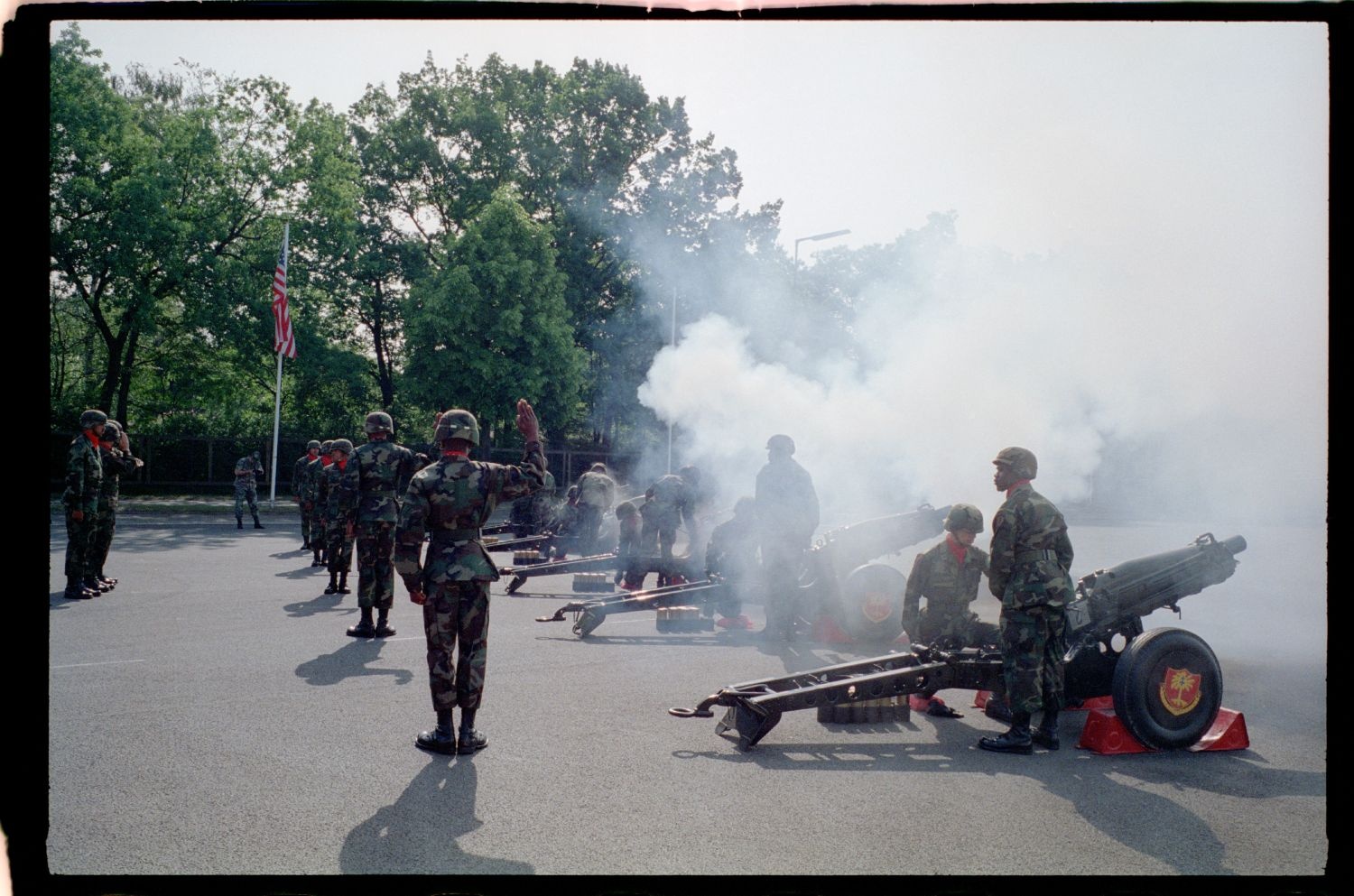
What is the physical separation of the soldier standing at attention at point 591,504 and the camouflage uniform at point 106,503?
6365mm

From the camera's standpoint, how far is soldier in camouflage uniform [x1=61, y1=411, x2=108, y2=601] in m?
10.5

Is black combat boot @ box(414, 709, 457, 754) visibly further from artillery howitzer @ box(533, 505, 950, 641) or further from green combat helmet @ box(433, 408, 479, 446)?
artillery howitzer @ box(533, 505, 950, 641)

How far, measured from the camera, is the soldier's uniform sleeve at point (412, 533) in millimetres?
5586

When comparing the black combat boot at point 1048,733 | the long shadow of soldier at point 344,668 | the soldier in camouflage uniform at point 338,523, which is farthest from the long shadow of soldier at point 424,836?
the soldier in camouflage uniform at point 338,523

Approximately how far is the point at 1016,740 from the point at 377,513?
6422 mm

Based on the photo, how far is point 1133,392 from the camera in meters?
12.4

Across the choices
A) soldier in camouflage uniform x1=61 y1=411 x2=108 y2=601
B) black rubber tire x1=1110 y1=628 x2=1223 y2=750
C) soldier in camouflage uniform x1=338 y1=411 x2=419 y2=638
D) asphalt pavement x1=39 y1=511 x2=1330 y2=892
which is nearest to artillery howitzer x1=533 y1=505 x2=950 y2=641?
asphalt pavement x1=39 y1=511 x2=1330 y2=892

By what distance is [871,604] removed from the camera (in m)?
9.21

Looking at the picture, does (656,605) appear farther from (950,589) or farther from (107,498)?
(107,498)

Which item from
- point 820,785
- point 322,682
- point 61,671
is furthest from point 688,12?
point 61,671

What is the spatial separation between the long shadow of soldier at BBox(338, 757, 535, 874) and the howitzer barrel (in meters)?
4.15

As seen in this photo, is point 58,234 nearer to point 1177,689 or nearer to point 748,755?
point 748,755
